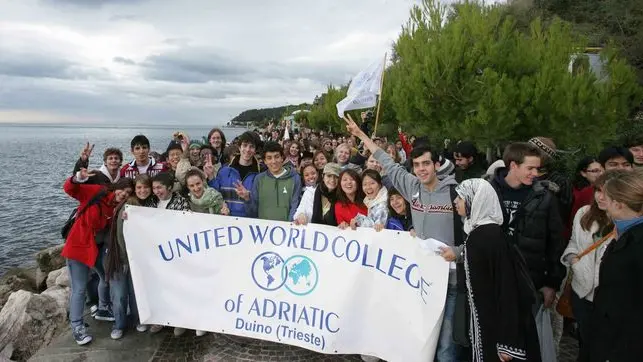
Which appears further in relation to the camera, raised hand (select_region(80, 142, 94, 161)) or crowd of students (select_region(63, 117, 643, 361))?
raised hand (select_region(80, 142, 94, 161))

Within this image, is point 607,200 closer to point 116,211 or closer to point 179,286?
point 179,286

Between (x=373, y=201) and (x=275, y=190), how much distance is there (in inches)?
47.1

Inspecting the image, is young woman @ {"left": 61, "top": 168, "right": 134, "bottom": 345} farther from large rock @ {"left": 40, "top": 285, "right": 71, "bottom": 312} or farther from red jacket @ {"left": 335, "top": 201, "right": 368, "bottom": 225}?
red jacket @ {"left": 335, "top": 201, "right": 368, "bottom": 225}

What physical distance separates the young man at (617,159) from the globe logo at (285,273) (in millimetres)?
3335

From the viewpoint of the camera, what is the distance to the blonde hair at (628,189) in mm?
2367

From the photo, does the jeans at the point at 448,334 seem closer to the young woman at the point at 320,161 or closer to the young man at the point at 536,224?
the young man at the point at 536,224

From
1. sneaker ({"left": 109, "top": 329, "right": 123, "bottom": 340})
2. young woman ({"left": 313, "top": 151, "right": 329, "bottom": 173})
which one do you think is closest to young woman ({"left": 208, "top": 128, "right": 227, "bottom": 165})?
young woman ({"left": 313, "top": 151, "right": 329, "bottom": 173})

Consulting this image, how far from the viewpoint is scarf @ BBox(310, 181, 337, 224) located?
423cm

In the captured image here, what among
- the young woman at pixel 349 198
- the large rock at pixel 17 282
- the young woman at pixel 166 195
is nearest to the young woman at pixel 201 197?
the young woman at pixel 166 195

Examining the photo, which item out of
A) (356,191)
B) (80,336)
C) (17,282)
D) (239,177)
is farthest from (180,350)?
(17,282)

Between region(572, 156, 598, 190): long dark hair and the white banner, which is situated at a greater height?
region(572, 156, 598, 190): long dark hair

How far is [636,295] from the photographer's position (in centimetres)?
225

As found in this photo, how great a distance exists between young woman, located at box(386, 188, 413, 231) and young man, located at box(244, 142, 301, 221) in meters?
1.11

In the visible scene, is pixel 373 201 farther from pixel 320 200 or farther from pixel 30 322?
pixel 30 322
